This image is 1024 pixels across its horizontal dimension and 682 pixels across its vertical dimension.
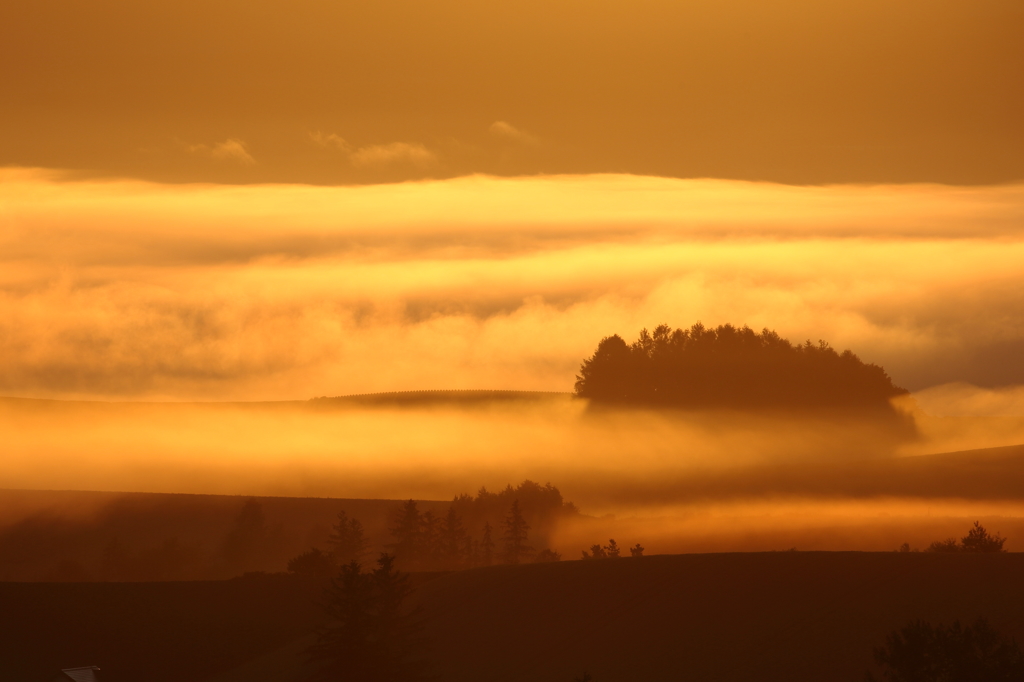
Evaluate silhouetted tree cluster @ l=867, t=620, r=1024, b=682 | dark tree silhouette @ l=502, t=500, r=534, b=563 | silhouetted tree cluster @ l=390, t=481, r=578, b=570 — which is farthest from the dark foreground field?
A: dark tree silhouette @ l=502, t=500, r=534, b=563

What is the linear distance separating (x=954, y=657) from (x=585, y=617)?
31570 mm

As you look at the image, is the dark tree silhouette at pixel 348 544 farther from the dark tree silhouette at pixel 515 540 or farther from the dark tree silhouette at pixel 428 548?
the dark tree silhouette at pixel 515 540

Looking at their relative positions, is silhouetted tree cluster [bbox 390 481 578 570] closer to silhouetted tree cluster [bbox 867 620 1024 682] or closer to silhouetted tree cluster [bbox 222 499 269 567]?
silhouetted tree cluster [bbox 222 499 269 567]

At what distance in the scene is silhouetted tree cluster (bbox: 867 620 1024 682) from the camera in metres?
36.8

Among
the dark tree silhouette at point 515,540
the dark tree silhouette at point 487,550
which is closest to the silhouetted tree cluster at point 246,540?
the dark tree silhouette at point 487,550

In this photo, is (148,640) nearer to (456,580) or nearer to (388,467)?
(456,580)

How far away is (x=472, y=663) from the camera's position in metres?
63.0

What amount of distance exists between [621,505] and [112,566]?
62.0 meters

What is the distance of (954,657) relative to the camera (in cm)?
3731

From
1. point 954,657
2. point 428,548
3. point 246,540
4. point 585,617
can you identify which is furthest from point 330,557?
point 954,657

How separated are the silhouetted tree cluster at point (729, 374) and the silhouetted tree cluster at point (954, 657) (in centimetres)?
13381

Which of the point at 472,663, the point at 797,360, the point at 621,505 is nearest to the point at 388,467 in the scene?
the point at 621,505

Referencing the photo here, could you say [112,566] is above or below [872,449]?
below

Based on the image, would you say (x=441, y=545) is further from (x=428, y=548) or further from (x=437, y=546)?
(x=428, y=548)
